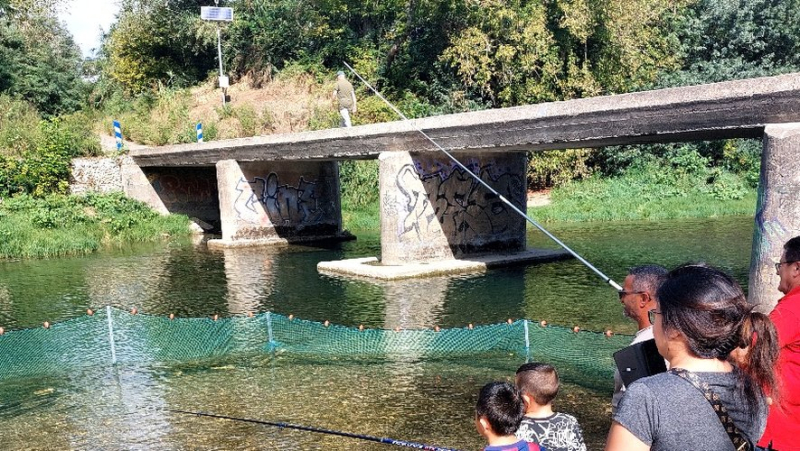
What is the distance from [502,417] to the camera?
12.0 ft

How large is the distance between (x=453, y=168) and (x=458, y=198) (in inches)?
32.6

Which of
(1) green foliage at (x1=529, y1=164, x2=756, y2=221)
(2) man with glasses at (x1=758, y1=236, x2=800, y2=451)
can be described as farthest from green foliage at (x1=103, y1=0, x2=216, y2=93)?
(2) man with glasses at (x1=758, y1=236, x2=800, y2=451)

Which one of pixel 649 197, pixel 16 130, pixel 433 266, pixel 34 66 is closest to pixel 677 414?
pixel 433 266

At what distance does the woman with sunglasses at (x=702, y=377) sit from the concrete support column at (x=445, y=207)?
15.0m

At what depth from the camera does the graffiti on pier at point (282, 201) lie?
83.7 ft

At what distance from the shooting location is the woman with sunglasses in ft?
8.29

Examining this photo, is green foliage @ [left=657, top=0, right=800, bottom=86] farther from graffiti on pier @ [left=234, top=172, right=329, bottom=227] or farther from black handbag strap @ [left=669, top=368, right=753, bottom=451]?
black handbag strap @ [left=669, top=368, right=753, bottom=451]

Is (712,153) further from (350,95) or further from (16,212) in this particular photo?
(16,212)

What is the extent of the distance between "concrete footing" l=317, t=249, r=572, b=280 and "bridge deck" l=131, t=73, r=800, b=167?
2770 mm

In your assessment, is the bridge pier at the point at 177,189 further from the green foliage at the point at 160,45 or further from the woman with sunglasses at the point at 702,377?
the woman with sunglasses at the point at 702,377

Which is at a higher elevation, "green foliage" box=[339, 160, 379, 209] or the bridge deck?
the bridge deck

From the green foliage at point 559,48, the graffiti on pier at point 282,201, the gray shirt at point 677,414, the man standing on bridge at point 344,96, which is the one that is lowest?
the graffiti on pier at point 282,201

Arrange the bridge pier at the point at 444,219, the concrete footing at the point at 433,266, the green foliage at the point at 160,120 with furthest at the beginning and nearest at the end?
the green foliage at the point at 160,120
the bridge pier at the point at 444,219
the concrete footing at the point at 433,266

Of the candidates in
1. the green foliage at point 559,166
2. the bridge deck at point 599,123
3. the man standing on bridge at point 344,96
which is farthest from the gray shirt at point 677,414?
the green foliage at point 559,166
